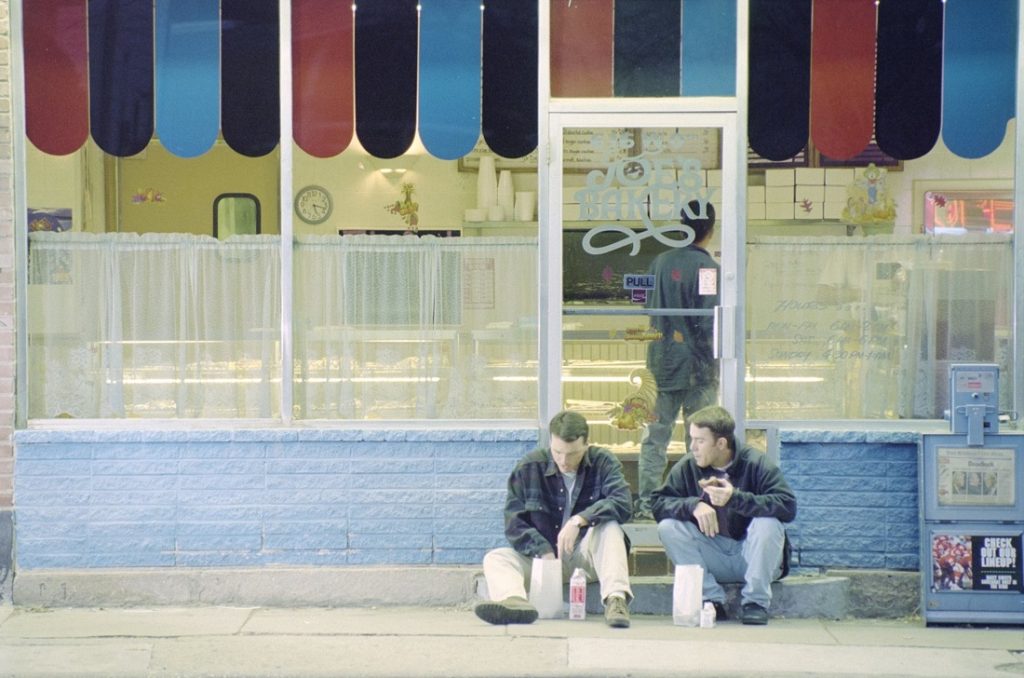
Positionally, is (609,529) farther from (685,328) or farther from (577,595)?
(685,328)

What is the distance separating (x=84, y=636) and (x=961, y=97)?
5688mm

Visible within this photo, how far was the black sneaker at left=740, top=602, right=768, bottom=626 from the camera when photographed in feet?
22.9

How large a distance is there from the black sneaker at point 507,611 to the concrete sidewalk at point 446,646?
9 centimetres

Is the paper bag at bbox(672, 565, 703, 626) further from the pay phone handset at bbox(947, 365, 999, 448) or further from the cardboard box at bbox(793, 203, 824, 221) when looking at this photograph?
the cardboard box at bbox(793, 203, 824, 221)

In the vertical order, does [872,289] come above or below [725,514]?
above

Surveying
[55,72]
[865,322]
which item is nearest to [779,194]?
[865,322]

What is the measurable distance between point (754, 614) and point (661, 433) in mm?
1226

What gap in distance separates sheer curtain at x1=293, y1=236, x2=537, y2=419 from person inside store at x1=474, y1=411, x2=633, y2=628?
64 cm

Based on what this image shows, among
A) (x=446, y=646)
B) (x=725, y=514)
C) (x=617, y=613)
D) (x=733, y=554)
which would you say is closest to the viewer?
(x=446, y=646)

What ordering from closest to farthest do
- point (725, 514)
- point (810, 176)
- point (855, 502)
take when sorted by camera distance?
point (725, 514) < point (855, 502) < point (810, 176)

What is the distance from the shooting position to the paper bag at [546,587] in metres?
6.96

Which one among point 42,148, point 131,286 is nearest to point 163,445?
point 131,286

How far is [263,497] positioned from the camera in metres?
7.50

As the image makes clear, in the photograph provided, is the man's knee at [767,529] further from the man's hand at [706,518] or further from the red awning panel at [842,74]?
the red awning panel at [842,74]
